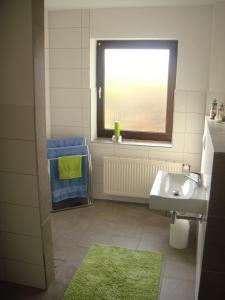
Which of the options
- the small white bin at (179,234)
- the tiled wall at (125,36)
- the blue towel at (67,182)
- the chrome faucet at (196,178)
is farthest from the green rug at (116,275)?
the tiled wall at (125,36)

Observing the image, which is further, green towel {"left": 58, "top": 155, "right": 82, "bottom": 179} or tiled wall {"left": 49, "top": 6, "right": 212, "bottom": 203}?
green towel {"left": 58, "top": 155, "right": 82, "bottom": 179}

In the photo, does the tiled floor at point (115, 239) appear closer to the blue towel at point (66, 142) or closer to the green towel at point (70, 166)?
the green towel at point (70, 166)

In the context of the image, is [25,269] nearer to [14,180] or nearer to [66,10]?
[14,180]

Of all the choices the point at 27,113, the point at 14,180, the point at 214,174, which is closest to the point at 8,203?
the point at 14,180

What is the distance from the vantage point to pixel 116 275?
241cm

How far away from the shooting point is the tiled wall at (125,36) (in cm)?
319

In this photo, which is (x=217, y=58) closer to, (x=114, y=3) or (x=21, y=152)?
(x=114, y=3)

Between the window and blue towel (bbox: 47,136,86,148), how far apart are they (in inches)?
13.0

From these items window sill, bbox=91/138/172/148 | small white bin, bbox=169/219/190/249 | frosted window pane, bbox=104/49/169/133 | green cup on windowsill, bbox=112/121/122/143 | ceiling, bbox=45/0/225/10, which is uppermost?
ceiling, bbox=45/0/225/10

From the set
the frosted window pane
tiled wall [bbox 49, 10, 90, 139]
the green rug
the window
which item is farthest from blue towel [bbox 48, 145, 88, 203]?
the green rug

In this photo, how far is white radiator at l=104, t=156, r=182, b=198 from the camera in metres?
3.46

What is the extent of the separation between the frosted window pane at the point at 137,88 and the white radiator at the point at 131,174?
0.42 meters

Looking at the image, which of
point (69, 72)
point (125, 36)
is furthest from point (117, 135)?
point (125, 36)

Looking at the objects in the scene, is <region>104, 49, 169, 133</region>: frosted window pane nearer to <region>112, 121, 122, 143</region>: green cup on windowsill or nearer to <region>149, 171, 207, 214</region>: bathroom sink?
<region>112, 121, 122, 143</region>: green cup on windowsill
